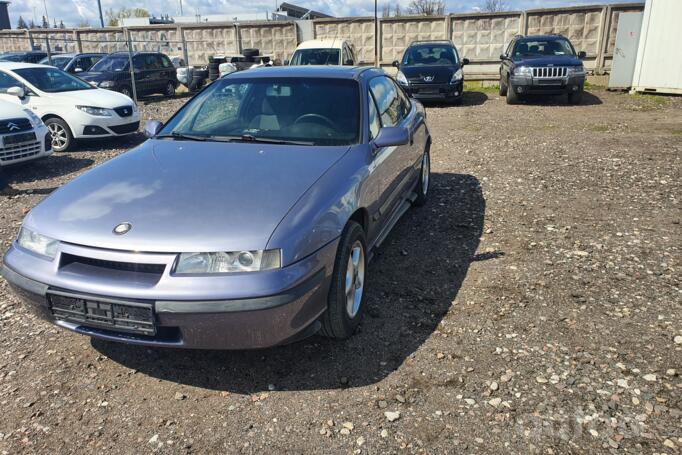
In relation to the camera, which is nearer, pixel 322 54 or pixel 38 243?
pixel 38 243

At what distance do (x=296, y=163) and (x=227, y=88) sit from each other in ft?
4.78

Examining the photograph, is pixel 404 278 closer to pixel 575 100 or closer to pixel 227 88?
pixel 227 88

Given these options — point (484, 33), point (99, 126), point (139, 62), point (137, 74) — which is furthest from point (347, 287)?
point (484, 33)

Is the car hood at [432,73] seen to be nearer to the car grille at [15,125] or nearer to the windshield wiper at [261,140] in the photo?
the car grille at [15,125]

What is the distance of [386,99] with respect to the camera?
4.82 meters

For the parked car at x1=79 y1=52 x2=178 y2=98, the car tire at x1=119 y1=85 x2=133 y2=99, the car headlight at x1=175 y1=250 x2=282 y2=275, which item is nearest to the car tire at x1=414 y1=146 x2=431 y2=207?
the car headlight at x1=175 y1=250 x2=282 y2=275

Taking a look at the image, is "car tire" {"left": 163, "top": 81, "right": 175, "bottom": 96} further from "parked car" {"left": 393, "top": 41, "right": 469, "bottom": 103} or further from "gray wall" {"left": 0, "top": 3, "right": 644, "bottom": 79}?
"parked car" {"left": 393, "top": 41, "right": 469, "bottom": 103}

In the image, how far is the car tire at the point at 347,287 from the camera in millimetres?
3086

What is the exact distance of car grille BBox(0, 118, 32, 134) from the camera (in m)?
7.39

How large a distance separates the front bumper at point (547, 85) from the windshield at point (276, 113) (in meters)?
10.1

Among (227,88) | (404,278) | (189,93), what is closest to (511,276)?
(404,278)

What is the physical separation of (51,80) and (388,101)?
7859 mm

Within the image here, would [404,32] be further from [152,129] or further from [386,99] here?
[152,129]

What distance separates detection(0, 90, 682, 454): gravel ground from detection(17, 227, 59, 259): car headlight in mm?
745
